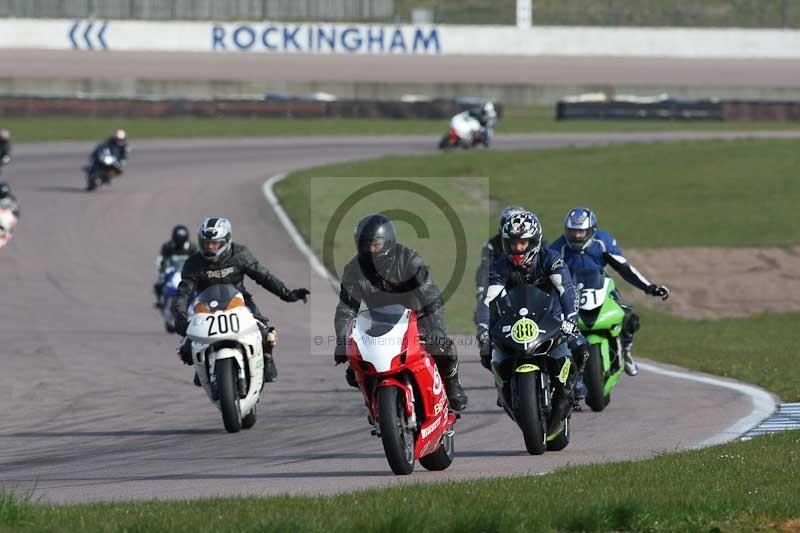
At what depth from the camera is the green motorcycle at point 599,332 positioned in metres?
12.7

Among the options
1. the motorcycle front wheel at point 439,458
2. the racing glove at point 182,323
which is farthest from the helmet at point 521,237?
the racing glove at point 182,323

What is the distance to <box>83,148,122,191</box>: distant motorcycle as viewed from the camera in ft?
112

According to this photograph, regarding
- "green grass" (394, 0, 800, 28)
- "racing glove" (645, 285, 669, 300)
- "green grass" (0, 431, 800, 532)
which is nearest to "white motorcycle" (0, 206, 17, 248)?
"racing glove" (645, 285, 669, 300)

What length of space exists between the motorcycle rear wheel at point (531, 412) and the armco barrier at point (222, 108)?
40577 mm

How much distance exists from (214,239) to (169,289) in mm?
8138

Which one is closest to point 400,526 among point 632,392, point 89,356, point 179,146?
point 632,392

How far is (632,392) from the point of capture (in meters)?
14.3

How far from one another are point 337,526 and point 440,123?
4461 cm

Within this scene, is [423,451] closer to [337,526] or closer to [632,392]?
[337,526]

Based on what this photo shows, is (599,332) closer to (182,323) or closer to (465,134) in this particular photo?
(182,323)

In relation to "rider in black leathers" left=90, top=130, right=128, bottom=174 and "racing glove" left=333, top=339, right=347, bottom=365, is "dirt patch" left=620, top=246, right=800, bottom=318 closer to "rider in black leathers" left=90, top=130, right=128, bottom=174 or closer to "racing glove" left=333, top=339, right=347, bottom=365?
"rider in black leathers" left=90, top=130, right=128, bottom=174

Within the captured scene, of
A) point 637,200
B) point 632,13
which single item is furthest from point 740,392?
point 632,13

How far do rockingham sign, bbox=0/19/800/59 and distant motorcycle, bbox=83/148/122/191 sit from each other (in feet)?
90.3

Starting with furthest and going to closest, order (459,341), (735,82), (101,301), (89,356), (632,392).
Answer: (735,82)
(101,301)
(459,341)
(89,356)
(632,392)
